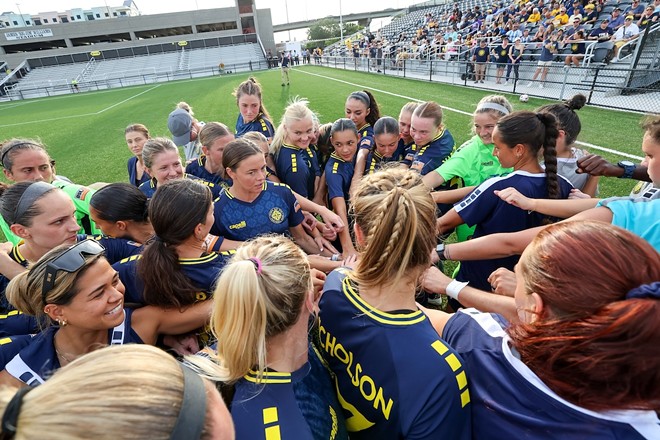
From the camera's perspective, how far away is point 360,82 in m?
21.0

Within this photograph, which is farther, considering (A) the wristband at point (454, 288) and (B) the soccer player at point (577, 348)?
(A) the wristband at point (454, 288)

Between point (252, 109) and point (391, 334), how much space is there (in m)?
4.77

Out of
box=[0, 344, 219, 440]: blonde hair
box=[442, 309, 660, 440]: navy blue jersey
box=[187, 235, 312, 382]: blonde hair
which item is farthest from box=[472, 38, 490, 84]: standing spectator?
box=[0, 344, 219, 440]: blonde hair

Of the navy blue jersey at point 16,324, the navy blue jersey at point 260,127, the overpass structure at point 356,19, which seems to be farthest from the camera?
the overpass structure at point 356,19

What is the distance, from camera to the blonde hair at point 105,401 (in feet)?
2.33

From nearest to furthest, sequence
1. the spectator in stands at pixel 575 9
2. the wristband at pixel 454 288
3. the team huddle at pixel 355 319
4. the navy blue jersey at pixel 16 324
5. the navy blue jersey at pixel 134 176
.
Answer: the team huddle at pixel 355 319
the wristband at pixel 454 288
the navy blue jersey at pixel 16 324
the navy blue jersey at pixel 134 176
the spectator in stands at pixel 575 9

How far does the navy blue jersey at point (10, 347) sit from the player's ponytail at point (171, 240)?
2.02 ft

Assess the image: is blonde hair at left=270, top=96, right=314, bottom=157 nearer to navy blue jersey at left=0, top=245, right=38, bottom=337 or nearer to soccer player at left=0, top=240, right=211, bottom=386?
soccer player at left=0, top=240, right=211, bottom=386

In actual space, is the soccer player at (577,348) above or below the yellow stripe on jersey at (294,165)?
above

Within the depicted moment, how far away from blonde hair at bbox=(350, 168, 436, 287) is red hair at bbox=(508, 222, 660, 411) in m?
0.41

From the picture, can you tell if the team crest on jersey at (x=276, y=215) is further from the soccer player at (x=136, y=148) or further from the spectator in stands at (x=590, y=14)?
the spectator in stands at (x=590, y=14)

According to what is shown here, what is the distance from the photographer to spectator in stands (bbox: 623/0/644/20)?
558 inches

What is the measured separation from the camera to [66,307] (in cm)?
173

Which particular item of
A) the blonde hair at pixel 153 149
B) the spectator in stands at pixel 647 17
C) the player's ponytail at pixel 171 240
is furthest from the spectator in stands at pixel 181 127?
the spectator in stands at pixel 647 17
